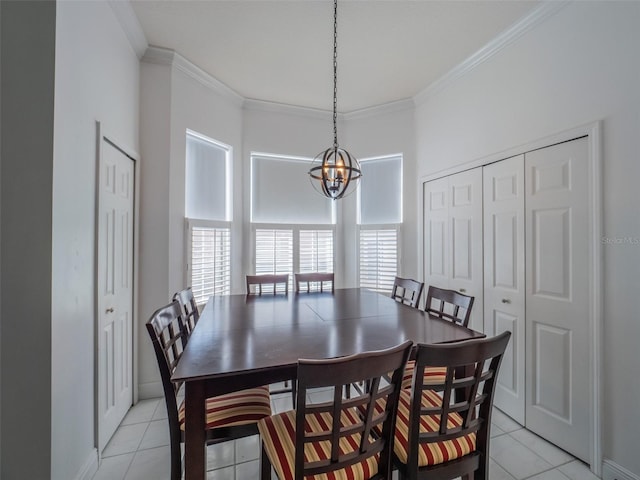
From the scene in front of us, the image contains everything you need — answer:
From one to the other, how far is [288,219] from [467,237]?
2.09 m

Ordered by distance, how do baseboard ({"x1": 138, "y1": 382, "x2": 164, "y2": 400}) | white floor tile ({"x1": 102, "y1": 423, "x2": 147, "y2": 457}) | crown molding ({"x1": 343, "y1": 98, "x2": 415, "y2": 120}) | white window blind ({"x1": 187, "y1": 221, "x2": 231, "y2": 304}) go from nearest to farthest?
white floor tile ({"x1": 102, "y1": 423, "x2": 147, "y2": 457}) < baseboard ({"x1": 138, "y1": 382, "x2": 164, "y2": 400}) < white window blind ({"x1": 187, "y1": 221, "x2": 231, "y2": 304}) < crown molding ({"x1": 343, "y1": 98, "x2": 415, "y2": 120})

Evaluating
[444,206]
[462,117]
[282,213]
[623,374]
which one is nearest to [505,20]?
[462,117]

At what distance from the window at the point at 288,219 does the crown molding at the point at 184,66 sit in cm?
78

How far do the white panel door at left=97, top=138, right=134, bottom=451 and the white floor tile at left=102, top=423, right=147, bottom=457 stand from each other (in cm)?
5

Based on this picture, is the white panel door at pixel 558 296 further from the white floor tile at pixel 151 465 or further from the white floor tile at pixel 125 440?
the white floor tile at pixel 125 440

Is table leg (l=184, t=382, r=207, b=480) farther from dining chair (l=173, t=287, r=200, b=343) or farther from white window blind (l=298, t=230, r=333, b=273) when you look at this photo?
white window blind (l=298, t=230, r=333, b=273)

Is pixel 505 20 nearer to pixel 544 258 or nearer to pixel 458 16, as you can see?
pixel 458 16

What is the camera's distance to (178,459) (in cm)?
143

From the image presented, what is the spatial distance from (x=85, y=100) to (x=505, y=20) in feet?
9.85

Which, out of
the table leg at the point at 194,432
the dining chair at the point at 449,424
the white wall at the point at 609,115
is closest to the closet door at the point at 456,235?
the white wall at the point at 609,115

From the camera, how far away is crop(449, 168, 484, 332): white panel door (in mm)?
2643

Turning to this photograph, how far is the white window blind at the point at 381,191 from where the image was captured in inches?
145

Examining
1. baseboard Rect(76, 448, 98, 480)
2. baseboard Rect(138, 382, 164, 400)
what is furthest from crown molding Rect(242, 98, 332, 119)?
baseboard Rect(76, 448, 98, 480)

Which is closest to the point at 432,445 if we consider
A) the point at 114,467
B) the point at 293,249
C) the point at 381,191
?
the point at 114,467
